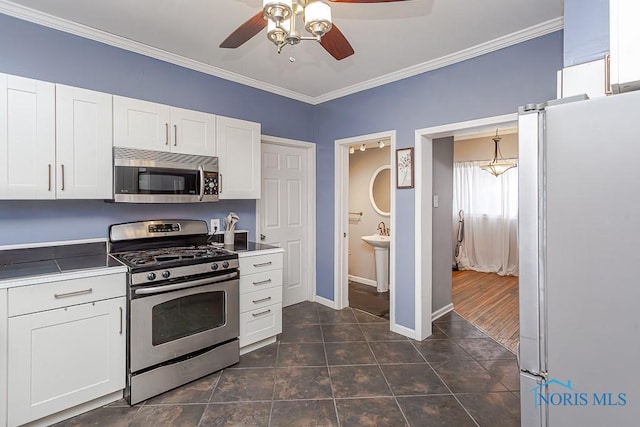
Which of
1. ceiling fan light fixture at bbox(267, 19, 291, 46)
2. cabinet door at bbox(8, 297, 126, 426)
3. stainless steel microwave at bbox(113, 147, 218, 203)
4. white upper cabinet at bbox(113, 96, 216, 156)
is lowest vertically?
cabinet door at bbox(8, 297, 126, 426)

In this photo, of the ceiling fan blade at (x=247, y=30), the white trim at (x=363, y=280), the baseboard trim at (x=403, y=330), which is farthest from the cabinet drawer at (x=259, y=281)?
the white trim at (x=363, y=280)

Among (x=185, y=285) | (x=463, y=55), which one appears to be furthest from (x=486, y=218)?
(x=185, y=285)

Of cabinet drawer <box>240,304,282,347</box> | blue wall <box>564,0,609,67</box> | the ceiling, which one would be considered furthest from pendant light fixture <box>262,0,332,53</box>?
cabinet drawer <box>240,304,282,347</box>

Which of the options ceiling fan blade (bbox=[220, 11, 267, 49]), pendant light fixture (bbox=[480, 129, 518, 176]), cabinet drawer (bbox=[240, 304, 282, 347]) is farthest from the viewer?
pendant light fixture (bbox=[480, 129, 518, 176])

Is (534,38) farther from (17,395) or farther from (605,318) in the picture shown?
(17,395)

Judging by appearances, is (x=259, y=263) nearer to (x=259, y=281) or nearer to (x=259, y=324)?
(x=259, y=281)

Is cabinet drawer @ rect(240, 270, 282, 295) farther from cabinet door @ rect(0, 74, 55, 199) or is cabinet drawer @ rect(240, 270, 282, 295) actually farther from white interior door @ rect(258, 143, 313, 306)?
cabinet door @ rect(0, 74, 55, 199)

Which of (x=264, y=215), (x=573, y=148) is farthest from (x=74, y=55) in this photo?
(x=573, y=148)

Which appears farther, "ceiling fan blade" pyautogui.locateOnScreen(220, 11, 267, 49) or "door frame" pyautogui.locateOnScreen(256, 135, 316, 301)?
"door frame" pyautogui.locateOnScreen(256, 135, 316, 301)

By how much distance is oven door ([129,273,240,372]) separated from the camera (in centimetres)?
212

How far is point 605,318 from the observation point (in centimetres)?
78

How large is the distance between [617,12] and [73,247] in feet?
10.8

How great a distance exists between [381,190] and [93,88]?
3.83m

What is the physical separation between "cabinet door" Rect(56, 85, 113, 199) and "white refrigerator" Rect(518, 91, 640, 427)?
2599mm
